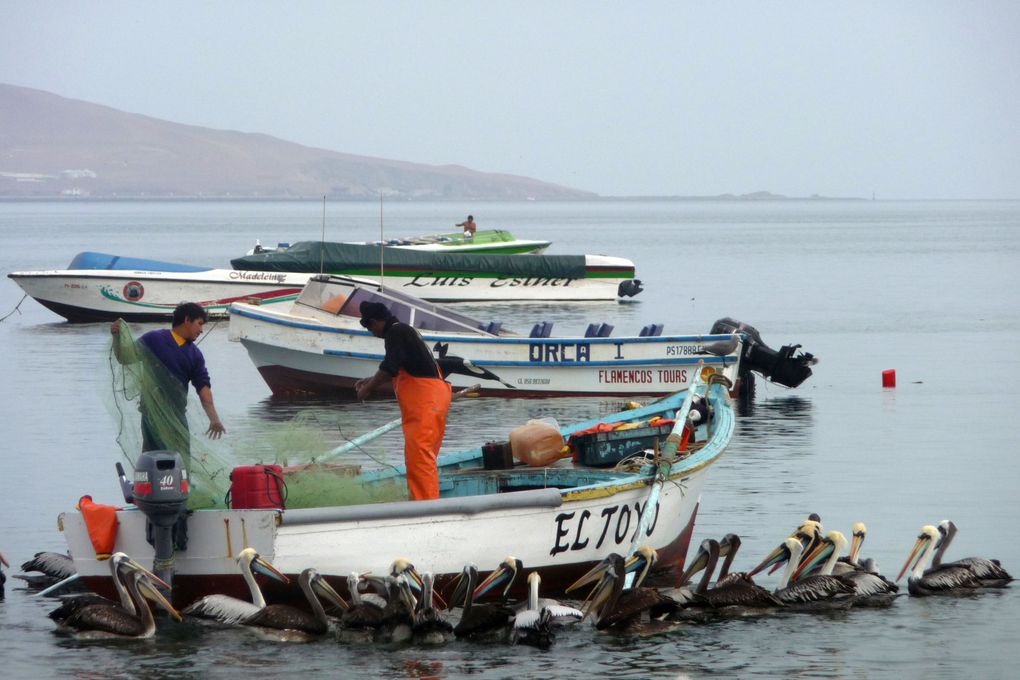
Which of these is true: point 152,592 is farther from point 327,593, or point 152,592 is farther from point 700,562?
point 700,562

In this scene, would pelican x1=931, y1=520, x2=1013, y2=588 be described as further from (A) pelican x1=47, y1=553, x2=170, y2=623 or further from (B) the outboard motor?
(B) the outboard motor

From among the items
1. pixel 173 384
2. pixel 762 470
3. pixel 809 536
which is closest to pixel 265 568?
pixel 173 384

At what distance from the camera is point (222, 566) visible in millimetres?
10164

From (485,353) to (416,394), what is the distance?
1105 cm

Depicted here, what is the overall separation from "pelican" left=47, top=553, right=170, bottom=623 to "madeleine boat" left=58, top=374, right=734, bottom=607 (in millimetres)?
114

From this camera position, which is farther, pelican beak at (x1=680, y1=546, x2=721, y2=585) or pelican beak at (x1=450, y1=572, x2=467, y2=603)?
pelican beak at (x1=680, y1=546, x2=721, y2=585)

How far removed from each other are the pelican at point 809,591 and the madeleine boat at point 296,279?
57.3 ft

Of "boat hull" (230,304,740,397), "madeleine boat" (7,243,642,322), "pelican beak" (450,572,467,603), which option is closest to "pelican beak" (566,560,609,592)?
"pelican beak" (450,572,467,603)

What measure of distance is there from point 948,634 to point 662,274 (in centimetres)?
5252

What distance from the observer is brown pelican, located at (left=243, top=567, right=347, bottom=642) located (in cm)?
1003

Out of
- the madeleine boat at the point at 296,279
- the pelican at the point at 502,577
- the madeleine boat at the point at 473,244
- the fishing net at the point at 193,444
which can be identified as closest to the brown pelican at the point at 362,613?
the pelican at the point at 502,577

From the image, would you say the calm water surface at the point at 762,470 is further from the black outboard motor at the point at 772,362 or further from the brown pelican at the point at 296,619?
the black outboard motor at the point at 772,362

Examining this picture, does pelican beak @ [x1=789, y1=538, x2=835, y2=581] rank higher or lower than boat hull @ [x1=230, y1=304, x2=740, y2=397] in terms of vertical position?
lower

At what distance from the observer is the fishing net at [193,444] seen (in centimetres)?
1055
